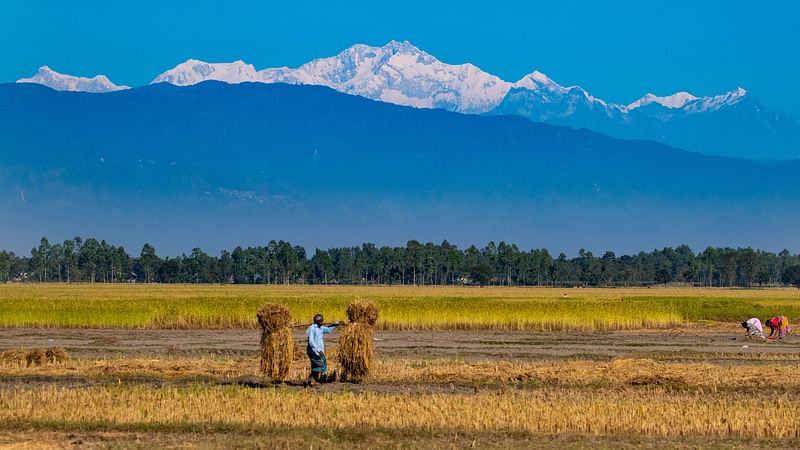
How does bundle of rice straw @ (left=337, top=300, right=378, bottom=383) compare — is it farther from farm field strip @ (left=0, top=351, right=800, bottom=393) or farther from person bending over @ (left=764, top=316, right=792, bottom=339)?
person bending over @ (left=764, top=316, right=792, bottom=339)

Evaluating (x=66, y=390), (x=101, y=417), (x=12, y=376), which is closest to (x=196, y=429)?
(x=101, y=417)

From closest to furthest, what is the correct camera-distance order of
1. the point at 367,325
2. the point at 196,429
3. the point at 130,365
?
the point at 196,429 < the point at 367,325 < the point at 130,365

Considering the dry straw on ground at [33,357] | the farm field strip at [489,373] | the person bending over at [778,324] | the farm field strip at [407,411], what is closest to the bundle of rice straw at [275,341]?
the farm field strip at [489,373]

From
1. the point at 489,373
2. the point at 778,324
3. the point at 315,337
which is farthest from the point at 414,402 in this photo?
the point at 778,324

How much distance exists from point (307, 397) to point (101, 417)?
389 cm

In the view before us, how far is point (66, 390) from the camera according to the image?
21.7m

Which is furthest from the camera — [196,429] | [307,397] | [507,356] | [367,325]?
[507,356]

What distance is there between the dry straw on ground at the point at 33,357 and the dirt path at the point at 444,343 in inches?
115

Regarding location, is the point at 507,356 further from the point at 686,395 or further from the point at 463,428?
the point at 463,428

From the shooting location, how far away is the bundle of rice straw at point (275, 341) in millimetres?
23031

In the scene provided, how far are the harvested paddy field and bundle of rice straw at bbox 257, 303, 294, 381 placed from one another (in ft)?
1.35

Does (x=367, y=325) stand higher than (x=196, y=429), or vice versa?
(x=367, y=325)

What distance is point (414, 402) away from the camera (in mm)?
20375

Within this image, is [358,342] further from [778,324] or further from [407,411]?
[778,324]
